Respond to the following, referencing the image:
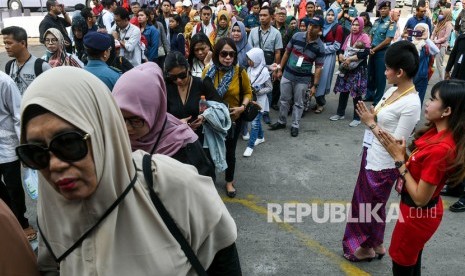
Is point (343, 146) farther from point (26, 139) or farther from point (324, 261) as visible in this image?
point (26, 139)

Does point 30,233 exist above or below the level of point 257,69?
below

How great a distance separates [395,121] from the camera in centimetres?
311

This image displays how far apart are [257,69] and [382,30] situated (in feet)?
10.9

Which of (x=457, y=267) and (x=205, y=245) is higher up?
(x=205, y=245)

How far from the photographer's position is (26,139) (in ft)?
3.85

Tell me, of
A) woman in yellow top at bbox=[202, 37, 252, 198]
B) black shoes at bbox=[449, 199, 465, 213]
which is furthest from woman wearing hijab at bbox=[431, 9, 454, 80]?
woman in yellow top at bbox=[202, 37, 252, 198]

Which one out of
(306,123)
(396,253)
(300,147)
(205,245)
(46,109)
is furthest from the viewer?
(306,123)

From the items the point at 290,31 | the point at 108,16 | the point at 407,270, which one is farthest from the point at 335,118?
the point at 108,16

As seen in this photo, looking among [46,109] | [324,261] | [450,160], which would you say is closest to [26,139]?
[46,109]

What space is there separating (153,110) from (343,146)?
4.51 meters

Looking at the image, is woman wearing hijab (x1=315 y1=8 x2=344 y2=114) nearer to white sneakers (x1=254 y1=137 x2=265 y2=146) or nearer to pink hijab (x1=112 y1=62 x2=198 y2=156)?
white sneakers (x1=254 y1=137 x2=265 y2=146)

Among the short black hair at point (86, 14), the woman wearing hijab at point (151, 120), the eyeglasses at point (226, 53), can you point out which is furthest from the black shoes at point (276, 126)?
the short black hair at point (86, 14)

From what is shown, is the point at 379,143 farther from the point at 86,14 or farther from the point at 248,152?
the point at 86,14

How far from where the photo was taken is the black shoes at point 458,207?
445 cm
